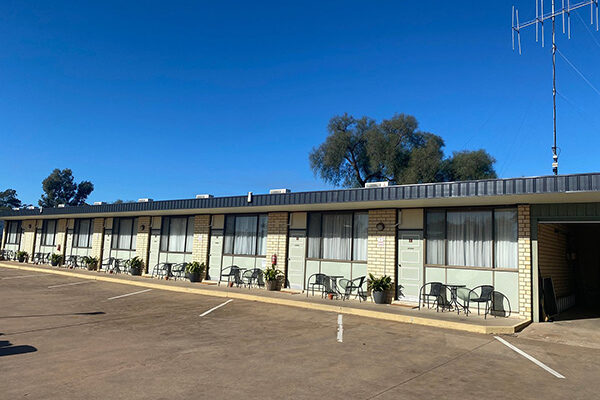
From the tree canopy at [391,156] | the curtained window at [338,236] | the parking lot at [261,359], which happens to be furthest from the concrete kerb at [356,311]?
the tree canopy at [391,156]

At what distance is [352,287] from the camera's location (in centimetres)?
1248

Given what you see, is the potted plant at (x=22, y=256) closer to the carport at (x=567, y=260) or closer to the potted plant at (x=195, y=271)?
the potted plant at (x=195, y=271)

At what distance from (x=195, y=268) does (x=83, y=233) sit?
1076 cm

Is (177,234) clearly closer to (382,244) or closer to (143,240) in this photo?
(143,240)

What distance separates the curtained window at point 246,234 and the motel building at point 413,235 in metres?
0.04

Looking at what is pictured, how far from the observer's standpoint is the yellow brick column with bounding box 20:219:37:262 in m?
26.9

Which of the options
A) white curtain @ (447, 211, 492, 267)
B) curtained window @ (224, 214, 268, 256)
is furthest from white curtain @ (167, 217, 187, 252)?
white curtain @ (447, 211, 492, 267)

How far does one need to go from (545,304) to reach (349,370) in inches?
283

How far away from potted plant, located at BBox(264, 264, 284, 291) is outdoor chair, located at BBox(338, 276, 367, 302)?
2.49 meters

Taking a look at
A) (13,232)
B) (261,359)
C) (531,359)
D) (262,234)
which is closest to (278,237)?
(262,234)

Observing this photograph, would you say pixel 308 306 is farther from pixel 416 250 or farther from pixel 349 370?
pixel 349 370

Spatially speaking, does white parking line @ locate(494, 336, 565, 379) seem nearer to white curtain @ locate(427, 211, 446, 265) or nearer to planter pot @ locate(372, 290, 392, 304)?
white curtain @ locate(427, 211, 446, 265)

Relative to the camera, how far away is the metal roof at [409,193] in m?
8.47

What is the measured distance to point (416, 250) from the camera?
11859mm
